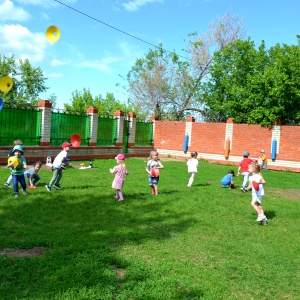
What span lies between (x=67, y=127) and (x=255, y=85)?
13.3 metres

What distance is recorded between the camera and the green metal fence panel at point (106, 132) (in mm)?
22188

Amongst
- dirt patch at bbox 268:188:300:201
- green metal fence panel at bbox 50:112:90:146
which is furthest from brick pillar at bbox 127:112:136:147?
dirt patch at bbox 268:188:300:201

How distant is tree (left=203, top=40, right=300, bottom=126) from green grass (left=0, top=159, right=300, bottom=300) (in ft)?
48.5

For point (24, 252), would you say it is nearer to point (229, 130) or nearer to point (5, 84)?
point (5, 84)

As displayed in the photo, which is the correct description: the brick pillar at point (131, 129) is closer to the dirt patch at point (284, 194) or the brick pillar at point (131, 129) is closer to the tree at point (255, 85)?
the tree at point (255, 85)

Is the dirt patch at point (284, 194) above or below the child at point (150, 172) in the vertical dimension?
below

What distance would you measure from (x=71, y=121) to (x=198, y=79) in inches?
794

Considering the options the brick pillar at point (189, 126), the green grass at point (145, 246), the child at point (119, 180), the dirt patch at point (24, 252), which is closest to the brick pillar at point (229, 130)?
the brick pillar at point (189, 126)

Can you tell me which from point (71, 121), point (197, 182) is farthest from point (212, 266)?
point (71, 121)

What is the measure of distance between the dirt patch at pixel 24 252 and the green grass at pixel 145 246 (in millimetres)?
141

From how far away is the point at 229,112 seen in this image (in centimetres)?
Result: 2817

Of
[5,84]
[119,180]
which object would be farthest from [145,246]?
[5,84]

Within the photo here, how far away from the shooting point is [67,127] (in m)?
19.8

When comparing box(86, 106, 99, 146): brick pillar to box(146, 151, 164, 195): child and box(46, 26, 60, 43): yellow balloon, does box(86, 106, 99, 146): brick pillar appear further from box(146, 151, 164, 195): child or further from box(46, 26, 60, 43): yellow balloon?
box(46, 26, 60, 43): yellow balloon
